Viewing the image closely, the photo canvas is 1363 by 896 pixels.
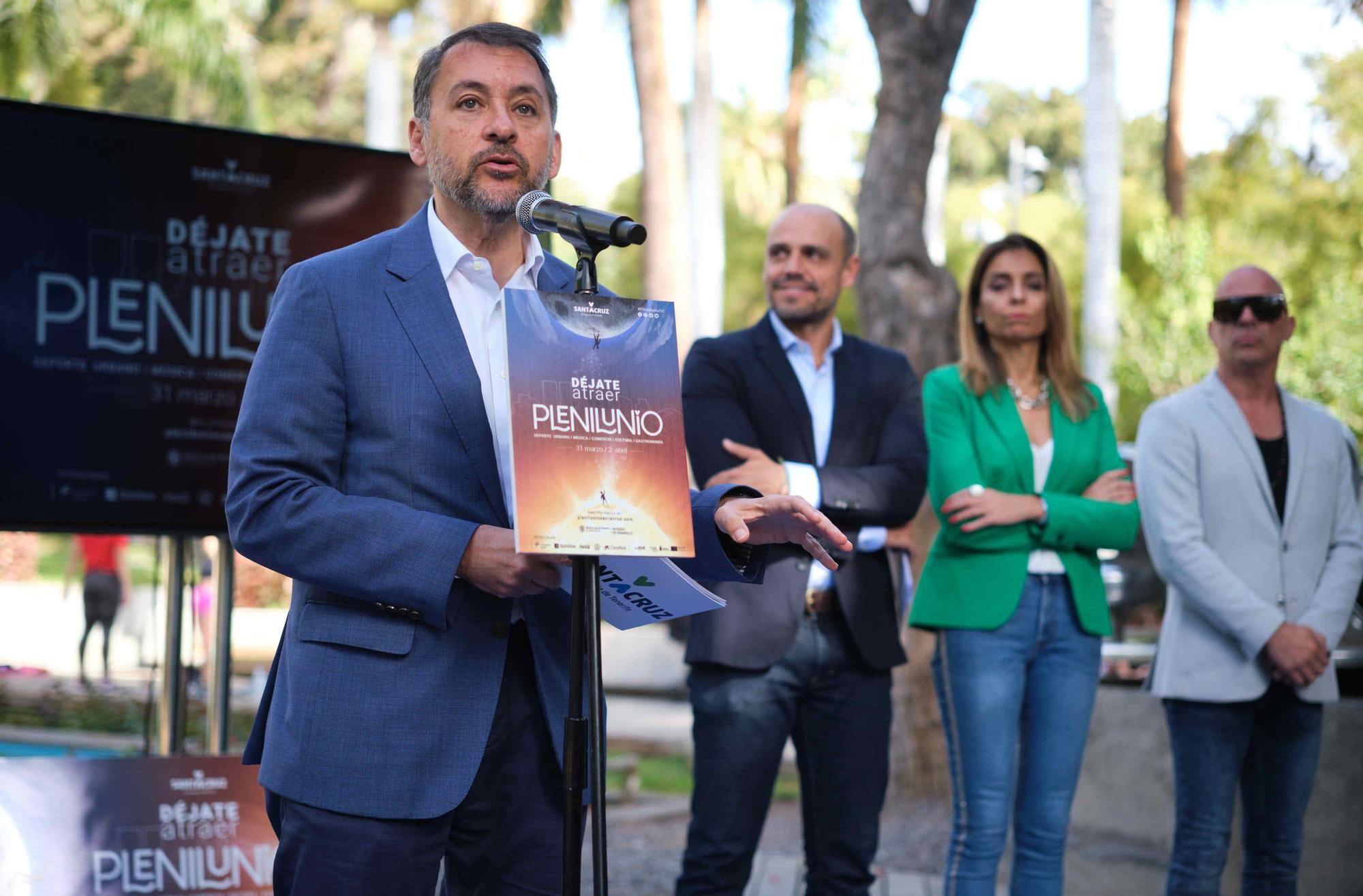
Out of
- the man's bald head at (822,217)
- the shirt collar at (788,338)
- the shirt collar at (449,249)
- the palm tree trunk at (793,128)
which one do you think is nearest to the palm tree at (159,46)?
the palm tree trunk at (793,128)

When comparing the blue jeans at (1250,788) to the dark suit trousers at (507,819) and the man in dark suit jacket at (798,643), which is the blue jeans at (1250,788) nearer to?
the man in dark suit jacket at (798,643)

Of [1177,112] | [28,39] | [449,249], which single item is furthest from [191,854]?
[1177,112]

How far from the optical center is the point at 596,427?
2080mm

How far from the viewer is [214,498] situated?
4.70 meters

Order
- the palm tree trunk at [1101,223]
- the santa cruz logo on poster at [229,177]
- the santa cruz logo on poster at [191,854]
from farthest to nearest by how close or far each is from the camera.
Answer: the palm tree trunk at [1101,223], the santa cruz logo on poster at [229,177], the santa cruz logo on poster at [191,854]

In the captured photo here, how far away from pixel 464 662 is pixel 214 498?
2.57m

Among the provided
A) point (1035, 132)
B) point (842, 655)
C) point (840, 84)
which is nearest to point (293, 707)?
point (842, 655)

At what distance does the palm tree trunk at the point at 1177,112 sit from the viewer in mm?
21328

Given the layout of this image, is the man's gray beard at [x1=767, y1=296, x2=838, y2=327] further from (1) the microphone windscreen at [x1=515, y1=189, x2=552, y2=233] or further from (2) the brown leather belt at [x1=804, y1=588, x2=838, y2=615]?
(1) the microphone windscreen at [x1=515, y1=189, x2=552, y2=233]

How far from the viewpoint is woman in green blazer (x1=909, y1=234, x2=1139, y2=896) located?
4.12 m

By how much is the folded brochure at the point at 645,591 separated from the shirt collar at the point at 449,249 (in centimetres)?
65

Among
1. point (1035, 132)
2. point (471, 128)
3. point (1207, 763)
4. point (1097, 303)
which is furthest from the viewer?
point (1035, 132)

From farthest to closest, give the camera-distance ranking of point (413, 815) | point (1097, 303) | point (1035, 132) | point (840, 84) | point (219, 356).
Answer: point (1035, 132), point (840, 84), point (1097, 303), point (219, 356), point (413, 815)

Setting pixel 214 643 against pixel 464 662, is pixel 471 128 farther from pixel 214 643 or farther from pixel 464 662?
pixel 214 643
